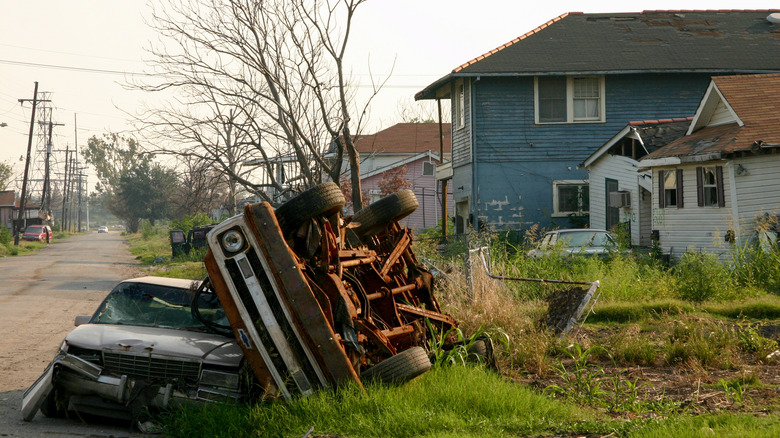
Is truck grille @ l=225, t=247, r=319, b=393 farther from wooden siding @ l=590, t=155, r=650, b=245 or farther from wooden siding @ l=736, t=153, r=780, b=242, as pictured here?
wooden siding @ l=590, t=155, r=650, b=245

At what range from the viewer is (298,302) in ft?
21.3

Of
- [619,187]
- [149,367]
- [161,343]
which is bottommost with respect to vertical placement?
[149,367]

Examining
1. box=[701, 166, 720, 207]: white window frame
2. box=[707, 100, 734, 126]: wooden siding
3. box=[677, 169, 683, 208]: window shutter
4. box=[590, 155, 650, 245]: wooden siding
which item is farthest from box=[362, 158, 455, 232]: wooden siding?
box=[701, 166, 720, 207]: white window frame

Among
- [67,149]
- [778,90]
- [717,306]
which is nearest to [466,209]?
[778,90]

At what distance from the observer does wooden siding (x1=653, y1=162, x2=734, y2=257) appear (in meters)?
17.6

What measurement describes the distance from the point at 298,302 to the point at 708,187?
562 inches

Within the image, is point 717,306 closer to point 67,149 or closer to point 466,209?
point 466,209

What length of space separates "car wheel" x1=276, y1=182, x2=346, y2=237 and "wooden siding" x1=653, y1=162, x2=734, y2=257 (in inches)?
496

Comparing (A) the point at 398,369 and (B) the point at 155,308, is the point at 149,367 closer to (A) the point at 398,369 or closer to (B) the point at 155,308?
(B) the point at 155,308

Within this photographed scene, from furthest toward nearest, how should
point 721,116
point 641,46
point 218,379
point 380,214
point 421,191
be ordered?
point 421,191 < point 641,46 < point 721,116 < point 380,214 < point 218,379

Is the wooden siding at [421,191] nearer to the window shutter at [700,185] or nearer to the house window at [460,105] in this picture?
the house window at [460,105]

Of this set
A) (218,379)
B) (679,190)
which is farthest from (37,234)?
(218,379)

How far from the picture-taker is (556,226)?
24297 mm

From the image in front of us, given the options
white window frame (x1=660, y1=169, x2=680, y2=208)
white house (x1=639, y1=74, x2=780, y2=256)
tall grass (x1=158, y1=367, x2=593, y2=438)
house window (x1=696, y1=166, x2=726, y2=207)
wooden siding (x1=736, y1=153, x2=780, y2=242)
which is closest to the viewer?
tall grass (x1=158, y1=367, x2=593, y2=438)
